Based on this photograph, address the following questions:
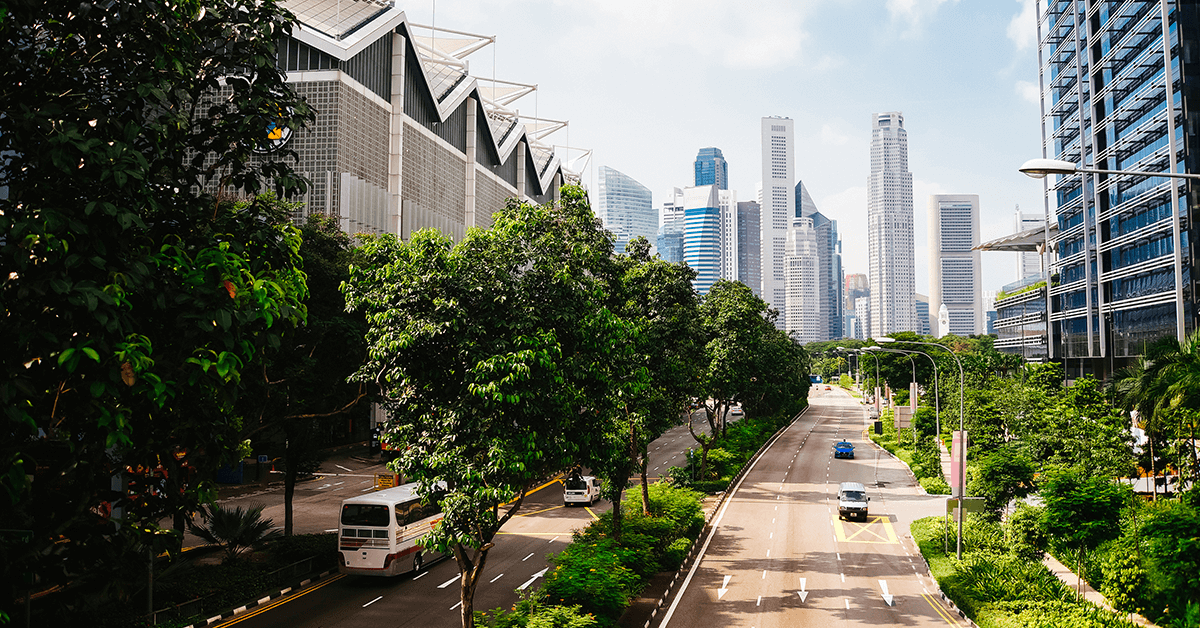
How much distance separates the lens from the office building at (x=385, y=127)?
5247 cm

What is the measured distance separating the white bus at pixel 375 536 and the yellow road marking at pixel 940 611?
15527 millimetres

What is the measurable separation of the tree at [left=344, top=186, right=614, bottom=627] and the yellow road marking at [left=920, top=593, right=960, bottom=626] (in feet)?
42.4

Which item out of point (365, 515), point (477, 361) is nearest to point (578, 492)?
point (365, 515)

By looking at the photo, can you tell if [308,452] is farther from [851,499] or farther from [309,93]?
[309,93]

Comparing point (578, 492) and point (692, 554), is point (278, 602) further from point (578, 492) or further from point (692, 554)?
point (578, 492)

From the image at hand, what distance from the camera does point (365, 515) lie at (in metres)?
25.1

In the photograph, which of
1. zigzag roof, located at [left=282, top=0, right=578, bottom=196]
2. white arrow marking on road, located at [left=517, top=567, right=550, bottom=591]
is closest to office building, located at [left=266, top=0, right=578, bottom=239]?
zigzag roof, located at [left=282, top=0, right=578, bottom=196]

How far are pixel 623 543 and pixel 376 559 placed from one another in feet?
26.0

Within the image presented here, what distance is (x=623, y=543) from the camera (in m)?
25.0

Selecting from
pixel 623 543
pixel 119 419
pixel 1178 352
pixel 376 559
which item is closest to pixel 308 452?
pixel 376 559

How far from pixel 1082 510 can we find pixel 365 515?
851 inches

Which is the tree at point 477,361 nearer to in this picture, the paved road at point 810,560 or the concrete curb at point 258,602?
the concrete curb at point 258,602

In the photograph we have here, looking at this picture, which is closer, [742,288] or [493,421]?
[493,421]

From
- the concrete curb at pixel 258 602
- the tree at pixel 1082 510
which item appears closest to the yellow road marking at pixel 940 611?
the tree at pixel 1082 510
